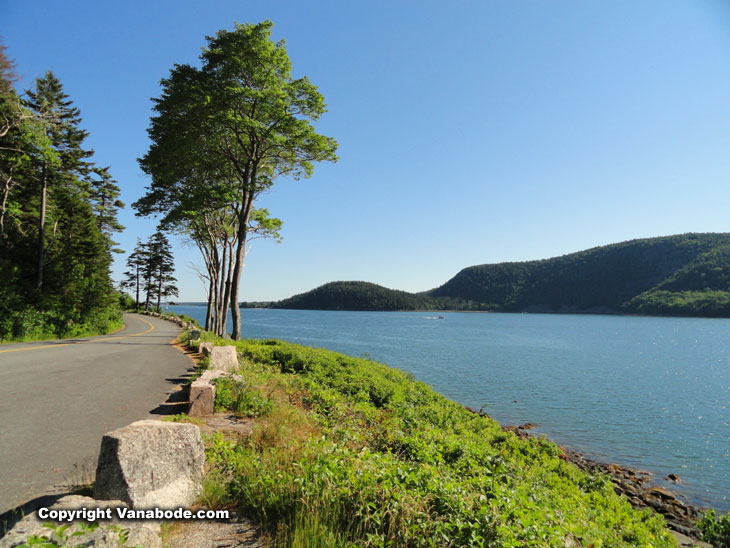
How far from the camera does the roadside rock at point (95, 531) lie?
2955 millimetres

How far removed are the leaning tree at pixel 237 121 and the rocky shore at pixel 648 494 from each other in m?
18.2

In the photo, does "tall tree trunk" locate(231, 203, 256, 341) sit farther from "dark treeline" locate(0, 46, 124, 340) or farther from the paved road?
"dark treeline" locate(0, 46, 124, 340)

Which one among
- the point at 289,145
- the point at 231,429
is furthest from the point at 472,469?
the point at 289,145

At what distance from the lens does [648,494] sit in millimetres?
12430

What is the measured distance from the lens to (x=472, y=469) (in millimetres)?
7625

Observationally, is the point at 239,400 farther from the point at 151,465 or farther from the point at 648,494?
the point at 648,494

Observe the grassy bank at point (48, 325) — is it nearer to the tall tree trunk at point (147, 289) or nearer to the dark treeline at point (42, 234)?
the dark treeline at point (42, 234)

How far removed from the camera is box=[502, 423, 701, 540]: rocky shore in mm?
11164

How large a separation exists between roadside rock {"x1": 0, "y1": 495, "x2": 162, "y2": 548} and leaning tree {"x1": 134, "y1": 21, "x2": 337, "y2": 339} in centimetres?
1836

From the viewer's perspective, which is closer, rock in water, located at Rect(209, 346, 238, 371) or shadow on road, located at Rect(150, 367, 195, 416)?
shadow on road, located at Rect(150, 367, 195, 416)

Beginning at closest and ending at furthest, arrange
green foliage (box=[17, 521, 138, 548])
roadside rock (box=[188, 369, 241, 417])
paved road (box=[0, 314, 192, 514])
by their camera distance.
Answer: green foliage (box=[17, 521, 138, 548]) → paved road (box=[0, 314, 192, 514]) → roadside rock (box=[188, 369, 241, 417])

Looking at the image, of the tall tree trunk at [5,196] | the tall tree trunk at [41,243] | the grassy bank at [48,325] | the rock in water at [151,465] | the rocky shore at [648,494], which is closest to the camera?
the rock in water at [151,465]

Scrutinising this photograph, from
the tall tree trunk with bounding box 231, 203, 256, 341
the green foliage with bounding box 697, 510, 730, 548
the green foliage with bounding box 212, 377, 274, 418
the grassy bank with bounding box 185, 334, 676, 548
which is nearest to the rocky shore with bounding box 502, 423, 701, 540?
the grassy bank with bounding box 185, 334, 676, 548

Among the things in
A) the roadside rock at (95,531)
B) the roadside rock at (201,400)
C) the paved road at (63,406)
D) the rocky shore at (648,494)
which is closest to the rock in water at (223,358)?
the paved road at (63,406)
